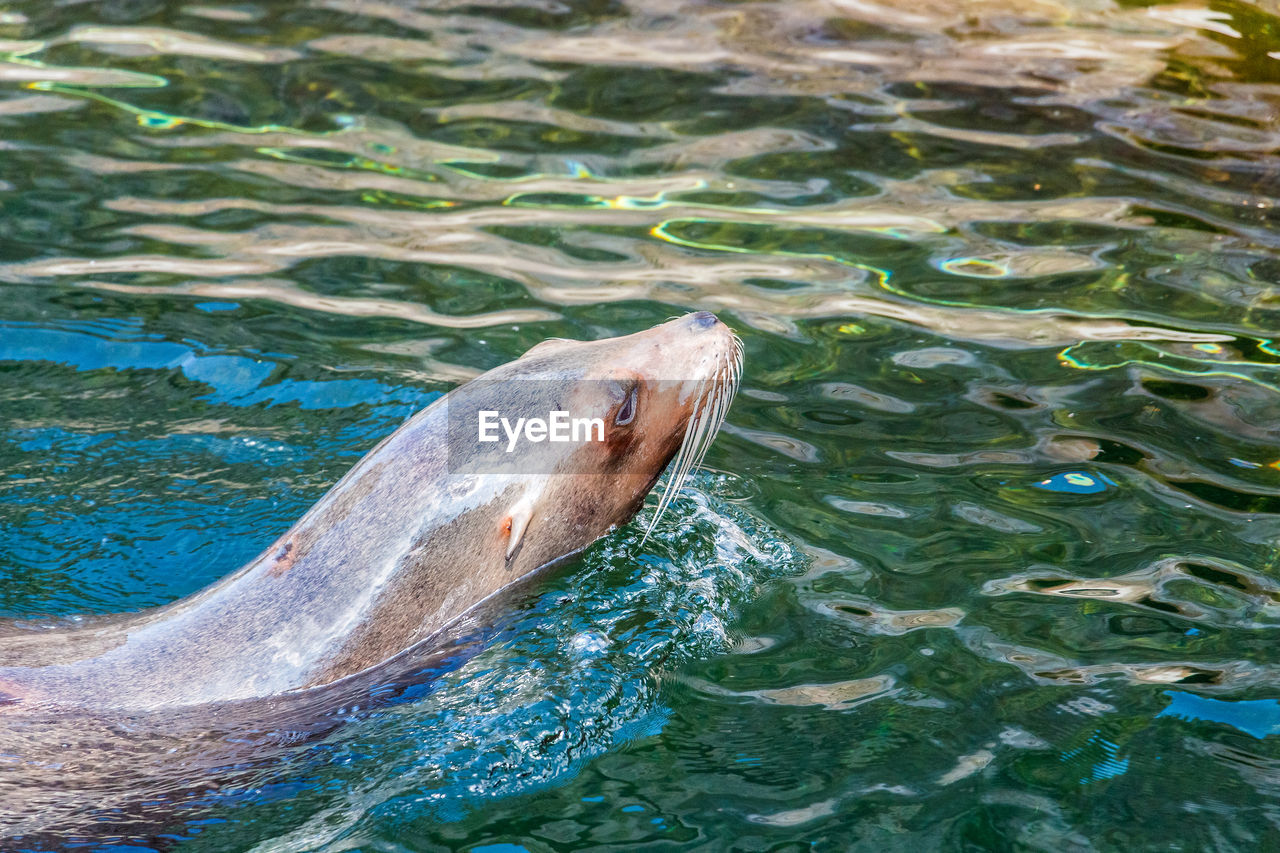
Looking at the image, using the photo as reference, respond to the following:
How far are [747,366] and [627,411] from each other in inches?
73.8

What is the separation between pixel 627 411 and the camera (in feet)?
14.6

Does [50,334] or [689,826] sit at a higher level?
[50,334]

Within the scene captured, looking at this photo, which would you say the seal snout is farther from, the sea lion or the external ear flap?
the external ear flap

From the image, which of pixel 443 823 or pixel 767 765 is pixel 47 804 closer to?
pixel 443 823

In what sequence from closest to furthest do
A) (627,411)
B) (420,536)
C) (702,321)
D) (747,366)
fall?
(420,536) → (627,411) → (702,321) → (747,366)

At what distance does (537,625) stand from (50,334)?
3.32m

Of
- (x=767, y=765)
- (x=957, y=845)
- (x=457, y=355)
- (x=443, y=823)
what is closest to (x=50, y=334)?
(x=457, y=355)

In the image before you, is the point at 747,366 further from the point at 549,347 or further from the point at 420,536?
the point at 420,536

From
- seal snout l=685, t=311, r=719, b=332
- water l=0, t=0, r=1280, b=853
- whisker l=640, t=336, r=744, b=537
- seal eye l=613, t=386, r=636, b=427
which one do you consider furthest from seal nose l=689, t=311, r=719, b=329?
water l=0, t=0, r=1280, b=853

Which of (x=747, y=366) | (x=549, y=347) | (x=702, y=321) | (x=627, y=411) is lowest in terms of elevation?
(x=747, y=366)

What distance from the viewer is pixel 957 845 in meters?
3.36

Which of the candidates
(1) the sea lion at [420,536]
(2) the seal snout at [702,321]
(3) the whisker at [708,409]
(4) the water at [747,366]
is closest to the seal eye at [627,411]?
(1) the sea lion at [420,536]

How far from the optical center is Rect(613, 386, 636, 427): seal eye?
4434mm

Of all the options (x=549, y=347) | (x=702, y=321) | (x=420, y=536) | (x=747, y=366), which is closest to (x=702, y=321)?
(x=702, y=321)
